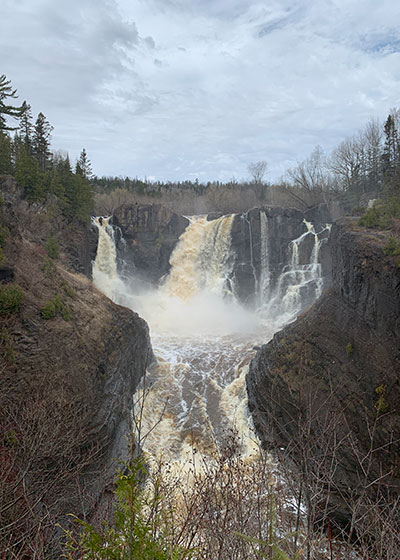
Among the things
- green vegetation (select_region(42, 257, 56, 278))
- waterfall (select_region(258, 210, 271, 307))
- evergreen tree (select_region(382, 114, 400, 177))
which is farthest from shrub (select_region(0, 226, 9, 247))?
evergreen tree (select_region(382, 114, 400, 177))

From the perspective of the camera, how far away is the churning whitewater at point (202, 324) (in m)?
15.4

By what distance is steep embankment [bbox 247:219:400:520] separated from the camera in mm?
10625

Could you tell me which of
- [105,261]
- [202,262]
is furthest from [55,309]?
[202,262]

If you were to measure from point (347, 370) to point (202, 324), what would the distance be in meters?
18.8

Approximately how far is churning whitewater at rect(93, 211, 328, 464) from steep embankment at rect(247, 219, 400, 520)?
90.6 inches

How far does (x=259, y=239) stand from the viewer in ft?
123

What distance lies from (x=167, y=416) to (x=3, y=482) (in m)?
10.6

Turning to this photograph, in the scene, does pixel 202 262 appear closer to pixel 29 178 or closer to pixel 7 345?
pixel 29 178

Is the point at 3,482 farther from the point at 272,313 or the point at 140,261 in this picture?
the point at 140,261

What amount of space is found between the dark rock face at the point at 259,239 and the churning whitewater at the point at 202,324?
0.56m

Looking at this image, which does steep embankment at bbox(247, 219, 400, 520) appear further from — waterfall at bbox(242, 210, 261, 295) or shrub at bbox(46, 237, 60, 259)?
waterfall at bbox(242, 210, 261, 295)

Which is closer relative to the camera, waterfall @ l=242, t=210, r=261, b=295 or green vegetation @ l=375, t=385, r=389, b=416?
green vegetation @ l=375, t=385, r=389, b=416

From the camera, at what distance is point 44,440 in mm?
8352

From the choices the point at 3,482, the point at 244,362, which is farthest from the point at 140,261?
the point at 3,482
